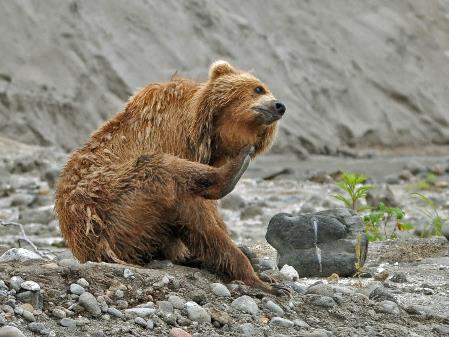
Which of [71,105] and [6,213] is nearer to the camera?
[6,213]

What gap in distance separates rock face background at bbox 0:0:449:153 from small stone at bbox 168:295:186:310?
13.1 m

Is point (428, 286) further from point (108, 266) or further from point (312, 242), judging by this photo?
point (108, 266)

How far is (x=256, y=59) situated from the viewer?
2192cm

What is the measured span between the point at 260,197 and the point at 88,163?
8.24m

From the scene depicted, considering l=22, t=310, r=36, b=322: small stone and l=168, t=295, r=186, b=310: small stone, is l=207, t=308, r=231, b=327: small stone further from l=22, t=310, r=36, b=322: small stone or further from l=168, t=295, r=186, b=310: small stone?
l=22, t=310, r=36, b=322: small stone

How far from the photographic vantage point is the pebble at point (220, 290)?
514 cm

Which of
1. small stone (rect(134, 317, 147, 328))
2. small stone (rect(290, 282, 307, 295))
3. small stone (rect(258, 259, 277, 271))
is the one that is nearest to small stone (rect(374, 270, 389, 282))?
small stone (rect(258, 259, 277, 271))

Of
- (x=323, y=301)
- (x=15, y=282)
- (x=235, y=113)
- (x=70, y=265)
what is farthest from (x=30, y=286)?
(x=235, y=113)

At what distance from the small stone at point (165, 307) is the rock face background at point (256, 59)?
43.3 feet

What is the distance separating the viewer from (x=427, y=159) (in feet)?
70.5

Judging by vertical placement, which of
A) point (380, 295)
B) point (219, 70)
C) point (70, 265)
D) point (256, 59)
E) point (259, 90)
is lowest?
point (256, 59)

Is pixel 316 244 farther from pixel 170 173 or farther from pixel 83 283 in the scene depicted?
pixel 83 283

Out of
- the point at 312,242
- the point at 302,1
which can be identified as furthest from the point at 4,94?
the point at 312,242

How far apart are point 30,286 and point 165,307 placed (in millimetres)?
669
